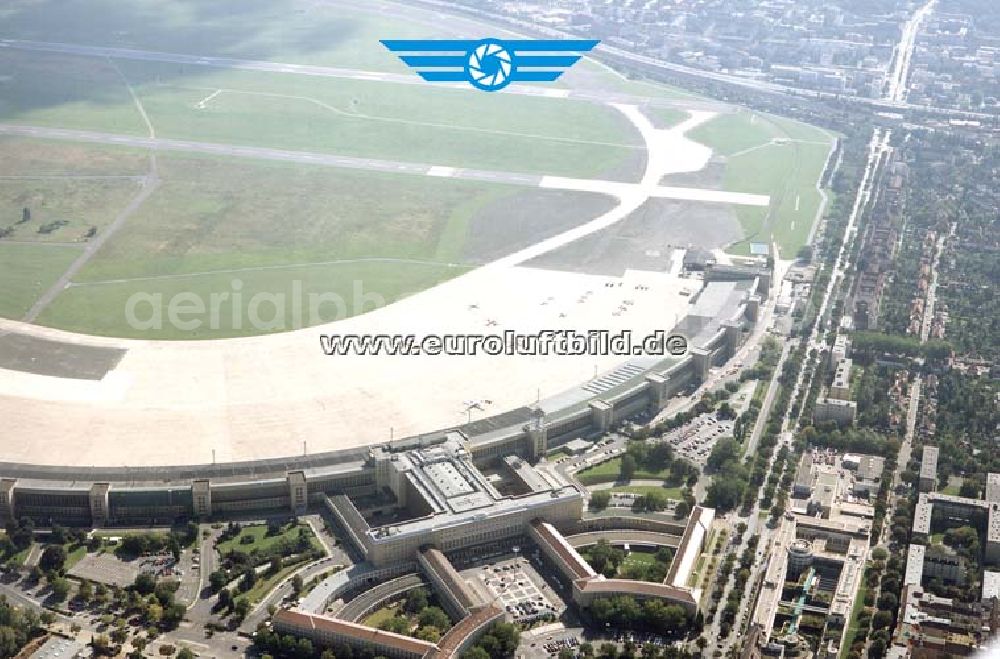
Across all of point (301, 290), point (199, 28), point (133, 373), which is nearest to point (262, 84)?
point (199, 28)

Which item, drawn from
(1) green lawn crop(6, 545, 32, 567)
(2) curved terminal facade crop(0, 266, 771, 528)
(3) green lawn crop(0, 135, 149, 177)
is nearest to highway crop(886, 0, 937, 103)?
(3) green lawn crop(0, 135, 149, 177)

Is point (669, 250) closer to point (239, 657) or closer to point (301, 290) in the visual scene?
point (301, 290)

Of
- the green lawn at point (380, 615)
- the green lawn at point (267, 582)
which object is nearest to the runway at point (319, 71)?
the green lawn at point (267, 582)

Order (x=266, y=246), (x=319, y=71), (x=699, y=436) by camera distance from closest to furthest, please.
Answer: (x=699, y=436) < (x=266, y=246) < (x=319, y=71)

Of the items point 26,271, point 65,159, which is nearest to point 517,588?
point 26,271

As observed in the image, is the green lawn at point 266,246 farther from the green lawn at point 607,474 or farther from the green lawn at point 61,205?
the green lawn at point 607,474

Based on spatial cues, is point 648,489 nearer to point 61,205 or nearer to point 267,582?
point 267,582
